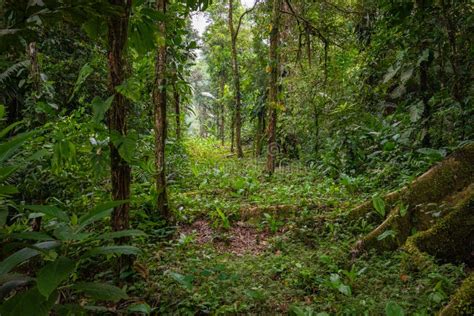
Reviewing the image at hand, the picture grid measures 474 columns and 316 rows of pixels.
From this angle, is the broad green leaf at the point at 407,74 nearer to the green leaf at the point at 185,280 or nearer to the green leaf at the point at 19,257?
the green leaf at the point at 185,280

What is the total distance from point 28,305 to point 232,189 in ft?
17.7

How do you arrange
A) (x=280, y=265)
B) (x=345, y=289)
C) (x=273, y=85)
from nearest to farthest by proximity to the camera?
(x=345, y=289), (x=280, y=265), (x=273, y=85)

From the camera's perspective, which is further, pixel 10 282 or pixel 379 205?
pixel 379 205

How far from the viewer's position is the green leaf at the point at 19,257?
1426 mm

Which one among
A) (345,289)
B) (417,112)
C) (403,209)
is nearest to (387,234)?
(403,209)

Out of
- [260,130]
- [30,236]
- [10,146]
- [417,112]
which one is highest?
[417,112]

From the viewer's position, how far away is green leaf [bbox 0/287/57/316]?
1.30 m

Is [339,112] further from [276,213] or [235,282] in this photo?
[235,282]

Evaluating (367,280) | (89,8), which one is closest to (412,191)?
(367,280)

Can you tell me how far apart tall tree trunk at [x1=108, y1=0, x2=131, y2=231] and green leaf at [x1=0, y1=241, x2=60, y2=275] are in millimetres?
1075

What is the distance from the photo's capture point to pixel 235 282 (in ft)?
10.6

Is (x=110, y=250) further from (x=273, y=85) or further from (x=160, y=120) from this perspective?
(x=273, y=85)

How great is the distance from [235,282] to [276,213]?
187 centimetres

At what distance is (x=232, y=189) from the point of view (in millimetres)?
6688
